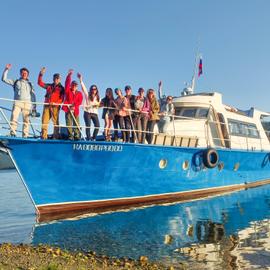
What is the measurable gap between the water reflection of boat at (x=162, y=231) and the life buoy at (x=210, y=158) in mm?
1887

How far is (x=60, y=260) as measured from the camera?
23.6ft

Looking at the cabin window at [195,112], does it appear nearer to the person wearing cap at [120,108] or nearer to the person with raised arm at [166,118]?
the person with raised arm at [166,118]

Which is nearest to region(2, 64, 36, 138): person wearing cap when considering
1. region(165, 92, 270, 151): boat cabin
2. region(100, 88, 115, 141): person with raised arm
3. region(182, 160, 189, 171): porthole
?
region(100, 88, 115, 141): person with raised arm

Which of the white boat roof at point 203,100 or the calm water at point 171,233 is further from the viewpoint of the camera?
the white boat roof at point 203,100

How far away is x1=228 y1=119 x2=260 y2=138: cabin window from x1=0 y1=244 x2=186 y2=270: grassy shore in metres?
12.8

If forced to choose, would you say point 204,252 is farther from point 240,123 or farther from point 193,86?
point 193,86

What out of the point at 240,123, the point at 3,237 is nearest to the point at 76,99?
the point at 3,237

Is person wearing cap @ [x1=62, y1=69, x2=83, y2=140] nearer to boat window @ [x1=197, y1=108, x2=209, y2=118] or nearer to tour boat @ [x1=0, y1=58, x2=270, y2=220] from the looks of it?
tour boat @ [x1=0, y1=58, x2=270, y2=220]

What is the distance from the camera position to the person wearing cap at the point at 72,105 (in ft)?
39.7

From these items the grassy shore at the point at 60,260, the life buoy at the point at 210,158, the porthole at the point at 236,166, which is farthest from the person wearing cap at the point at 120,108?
the porthole at the point at 236,166

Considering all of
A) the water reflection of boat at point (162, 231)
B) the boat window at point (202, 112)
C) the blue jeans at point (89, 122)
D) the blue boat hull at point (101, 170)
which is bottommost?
the water reflection of boat at point (162, 231)

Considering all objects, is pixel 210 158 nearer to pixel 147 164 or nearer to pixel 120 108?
pixel 147 164

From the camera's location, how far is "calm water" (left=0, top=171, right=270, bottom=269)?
794cm

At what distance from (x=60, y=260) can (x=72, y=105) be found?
236 inches
